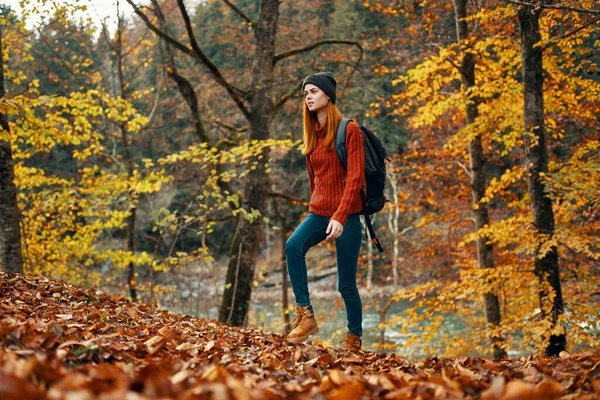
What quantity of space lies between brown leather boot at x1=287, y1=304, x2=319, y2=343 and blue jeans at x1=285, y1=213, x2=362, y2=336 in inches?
2.5

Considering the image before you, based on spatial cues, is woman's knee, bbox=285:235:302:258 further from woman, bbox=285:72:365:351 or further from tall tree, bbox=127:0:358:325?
tall tree, bbox=127:0:358:325

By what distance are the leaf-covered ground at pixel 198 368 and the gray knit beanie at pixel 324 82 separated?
6.50 feet

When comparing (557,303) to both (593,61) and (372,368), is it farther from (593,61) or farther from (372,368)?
(372,368)

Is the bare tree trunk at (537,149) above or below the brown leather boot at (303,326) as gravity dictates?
above

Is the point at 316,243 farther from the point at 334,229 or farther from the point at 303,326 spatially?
the point at 303,326

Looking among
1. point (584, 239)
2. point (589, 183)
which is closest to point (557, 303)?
point (584, 239)

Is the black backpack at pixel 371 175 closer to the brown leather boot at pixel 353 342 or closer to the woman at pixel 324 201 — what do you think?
the woman at pixel 324 201

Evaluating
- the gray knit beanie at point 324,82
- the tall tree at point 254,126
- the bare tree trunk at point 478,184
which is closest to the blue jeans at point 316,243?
the gray knit beanie at point 324,82

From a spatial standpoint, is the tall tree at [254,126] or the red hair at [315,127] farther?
the tall tree at [254,126]

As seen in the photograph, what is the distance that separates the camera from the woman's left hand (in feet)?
13.3

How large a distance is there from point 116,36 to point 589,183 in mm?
11802

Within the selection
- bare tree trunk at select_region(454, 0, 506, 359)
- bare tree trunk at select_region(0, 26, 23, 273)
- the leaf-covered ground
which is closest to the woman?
the leaf-covered ground

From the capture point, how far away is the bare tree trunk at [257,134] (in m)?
8.54

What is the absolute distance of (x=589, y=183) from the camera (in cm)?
683
